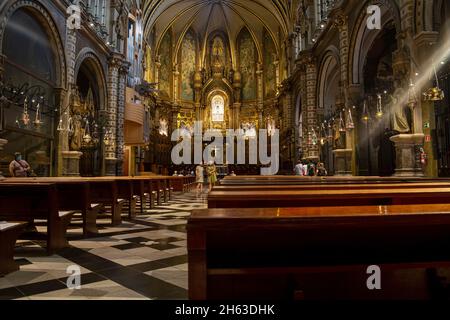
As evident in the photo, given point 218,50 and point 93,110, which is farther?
point 218,50

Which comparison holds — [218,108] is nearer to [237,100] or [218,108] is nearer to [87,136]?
[237,100]

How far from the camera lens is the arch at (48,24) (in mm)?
9352

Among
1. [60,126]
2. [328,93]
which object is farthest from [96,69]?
[328,93]

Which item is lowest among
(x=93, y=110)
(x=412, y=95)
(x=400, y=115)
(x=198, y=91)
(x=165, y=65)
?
(x=400, y=115)

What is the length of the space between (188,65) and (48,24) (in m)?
23.1

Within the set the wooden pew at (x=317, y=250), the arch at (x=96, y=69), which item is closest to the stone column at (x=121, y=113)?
the arch at (x=96, y=69)

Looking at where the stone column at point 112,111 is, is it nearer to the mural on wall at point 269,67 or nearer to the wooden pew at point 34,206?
the wooden pew at point 34,206

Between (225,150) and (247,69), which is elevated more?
(247,69)

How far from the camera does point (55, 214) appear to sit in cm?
434

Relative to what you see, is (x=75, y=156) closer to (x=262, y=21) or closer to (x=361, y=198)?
(x=361, y=198)

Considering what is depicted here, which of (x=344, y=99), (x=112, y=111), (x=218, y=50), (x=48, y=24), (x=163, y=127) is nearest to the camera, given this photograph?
(x=48, y=24)

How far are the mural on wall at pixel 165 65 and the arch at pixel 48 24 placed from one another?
743 inches

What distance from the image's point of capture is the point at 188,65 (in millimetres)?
34125

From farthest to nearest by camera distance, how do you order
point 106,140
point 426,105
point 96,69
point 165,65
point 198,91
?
point 198,91, point 165,65, point 106,140, point 96,69, point 426,105
